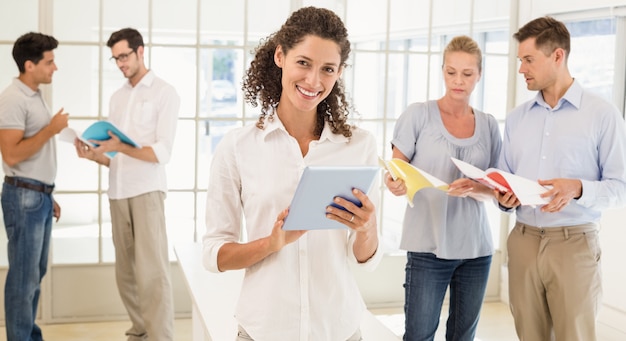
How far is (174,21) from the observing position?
5.11m

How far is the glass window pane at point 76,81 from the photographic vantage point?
16.3 ft

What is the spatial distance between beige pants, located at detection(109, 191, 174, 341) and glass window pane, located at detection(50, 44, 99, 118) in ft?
2.90

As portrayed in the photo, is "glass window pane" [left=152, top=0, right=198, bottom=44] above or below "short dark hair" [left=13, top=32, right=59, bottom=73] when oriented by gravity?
above

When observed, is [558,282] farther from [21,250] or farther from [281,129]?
[21,250]

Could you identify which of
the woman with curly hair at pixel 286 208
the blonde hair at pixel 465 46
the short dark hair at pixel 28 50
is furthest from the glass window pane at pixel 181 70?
the woman with curly hair at pixel 286 208

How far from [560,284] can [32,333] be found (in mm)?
2953

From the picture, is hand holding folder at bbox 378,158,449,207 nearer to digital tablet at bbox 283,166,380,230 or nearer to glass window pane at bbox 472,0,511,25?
digital tablet at bbox 283,166,380,230

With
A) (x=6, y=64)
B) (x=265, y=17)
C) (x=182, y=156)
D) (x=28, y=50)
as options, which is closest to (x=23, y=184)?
(x=28, y=50)

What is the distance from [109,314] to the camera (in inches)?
202

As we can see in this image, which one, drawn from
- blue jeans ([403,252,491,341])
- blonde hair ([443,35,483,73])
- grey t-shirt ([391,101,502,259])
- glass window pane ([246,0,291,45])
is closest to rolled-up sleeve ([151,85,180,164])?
glass window pane ([246,0,291,45])

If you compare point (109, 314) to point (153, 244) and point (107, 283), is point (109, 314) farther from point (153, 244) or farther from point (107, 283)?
point (153, 244)

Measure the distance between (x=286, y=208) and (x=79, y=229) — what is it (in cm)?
355

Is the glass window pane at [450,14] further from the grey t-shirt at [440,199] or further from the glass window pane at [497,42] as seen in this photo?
the grey t-shirt at [440,199]

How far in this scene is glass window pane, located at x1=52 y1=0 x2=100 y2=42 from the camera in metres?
4.92
